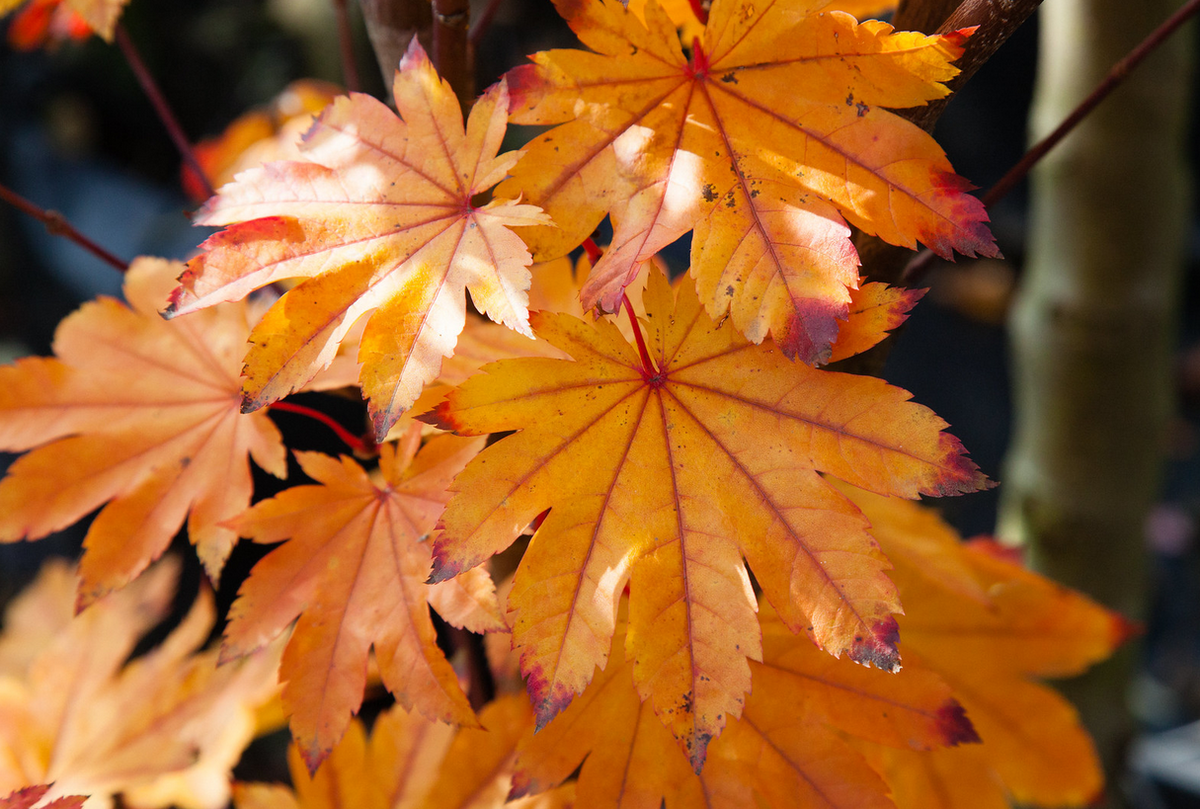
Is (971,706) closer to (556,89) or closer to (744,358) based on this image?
(744,358)

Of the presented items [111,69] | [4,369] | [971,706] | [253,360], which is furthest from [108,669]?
[111,69]

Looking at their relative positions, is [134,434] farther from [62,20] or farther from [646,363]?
[62,20]

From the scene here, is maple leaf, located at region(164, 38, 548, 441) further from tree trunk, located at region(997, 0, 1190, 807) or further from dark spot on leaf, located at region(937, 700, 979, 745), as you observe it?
tree trunk, located at region(997, 0, 1190, 807)

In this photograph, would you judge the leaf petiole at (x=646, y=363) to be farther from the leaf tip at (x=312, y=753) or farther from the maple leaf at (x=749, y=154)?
the leaf tip at (x=312, y=753)

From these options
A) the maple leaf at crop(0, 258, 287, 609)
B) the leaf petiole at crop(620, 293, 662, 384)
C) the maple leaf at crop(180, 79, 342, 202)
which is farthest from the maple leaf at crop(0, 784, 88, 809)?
the maple leaf at crop(180, 79, 342, 202)

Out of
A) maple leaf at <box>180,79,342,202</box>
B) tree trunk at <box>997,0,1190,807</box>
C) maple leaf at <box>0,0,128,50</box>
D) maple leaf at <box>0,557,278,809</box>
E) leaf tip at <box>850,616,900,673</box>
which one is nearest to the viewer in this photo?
leaf tip at <box>850,616,900,673</box>

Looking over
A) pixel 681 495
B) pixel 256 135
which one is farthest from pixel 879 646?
pixel 256 135
